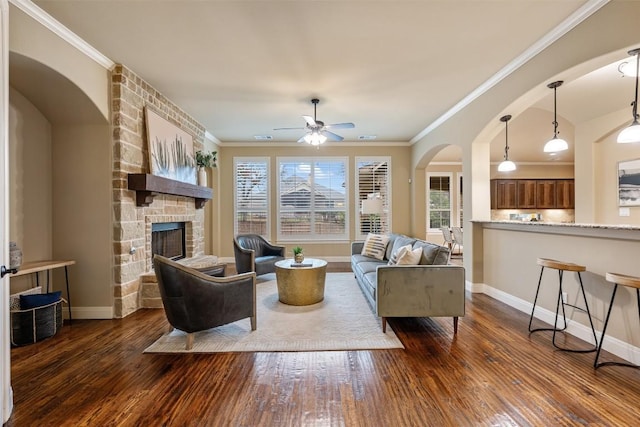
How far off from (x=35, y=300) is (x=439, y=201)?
31.3ft

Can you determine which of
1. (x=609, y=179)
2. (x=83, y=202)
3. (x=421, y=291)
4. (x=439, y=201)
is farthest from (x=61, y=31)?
(x=439, y=201)

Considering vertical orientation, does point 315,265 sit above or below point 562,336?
above

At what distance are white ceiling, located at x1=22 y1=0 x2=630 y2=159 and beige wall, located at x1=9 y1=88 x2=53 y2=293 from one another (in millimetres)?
1154

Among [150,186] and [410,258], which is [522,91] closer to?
[410,258]

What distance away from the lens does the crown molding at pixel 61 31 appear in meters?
2.60

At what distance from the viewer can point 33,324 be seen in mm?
3012

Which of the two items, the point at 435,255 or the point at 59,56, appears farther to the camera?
the point at 435,255

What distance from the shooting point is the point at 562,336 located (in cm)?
310

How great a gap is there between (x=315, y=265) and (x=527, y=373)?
2.55m

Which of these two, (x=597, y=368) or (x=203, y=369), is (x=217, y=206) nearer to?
(x=203, y=369)

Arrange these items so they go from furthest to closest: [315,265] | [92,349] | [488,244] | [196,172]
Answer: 1. [196,172]
2. [488,244]
3. [315,265]
4. [92,349]

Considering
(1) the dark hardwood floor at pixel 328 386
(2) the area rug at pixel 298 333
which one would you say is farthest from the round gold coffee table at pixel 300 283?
(1) the dark hardwood floor at pixel 328 386

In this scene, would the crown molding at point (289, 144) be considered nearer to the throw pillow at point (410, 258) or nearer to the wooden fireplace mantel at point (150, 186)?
the wooden fireplace mantel at point (150, 186)

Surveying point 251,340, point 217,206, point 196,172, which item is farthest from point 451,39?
point 217,206
